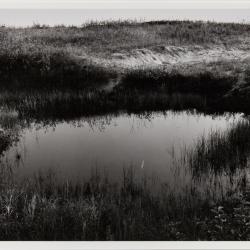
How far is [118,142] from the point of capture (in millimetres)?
11570

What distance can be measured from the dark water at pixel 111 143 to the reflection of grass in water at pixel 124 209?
1.65 ft

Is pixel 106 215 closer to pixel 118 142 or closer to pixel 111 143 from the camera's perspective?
pixel 111 143

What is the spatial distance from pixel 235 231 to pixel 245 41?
26.3 metres

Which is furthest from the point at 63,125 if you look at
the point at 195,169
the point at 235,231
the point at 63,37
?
the point at 63,37

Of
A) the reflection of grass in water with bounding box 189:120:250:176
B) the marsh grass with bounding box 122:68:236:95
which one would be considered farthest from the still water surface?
the marsh grass with bounding box 122:68:236:95

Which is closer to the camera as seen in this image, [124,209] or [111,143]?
[124,209]

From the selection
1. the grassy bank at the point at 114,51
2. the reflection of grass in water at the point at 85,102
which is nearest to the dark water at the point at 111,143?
the reflection of grass in water at the point at 85,102

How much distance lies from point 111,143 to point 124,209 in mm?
4618

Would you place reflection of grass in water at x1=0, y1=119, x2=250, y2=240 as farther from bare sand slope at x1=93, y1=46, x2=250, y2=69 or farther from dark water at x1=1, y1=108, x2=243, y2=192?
bare sand slope at x1=93, y1=46, x2=250, y2=69

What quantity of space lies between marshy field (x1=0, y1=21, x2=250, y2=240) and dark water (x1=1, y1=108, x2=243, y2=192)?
0.03 m

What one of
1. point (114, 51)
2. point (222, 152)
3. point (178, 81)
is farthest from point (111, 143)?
point (114, 51)

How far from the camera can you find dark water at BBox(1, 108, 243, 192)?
948cm

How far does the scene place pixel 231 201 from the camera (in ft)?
24.0

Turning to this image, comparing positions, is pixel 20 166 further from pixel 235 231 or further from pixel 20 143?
pixel 235 231
